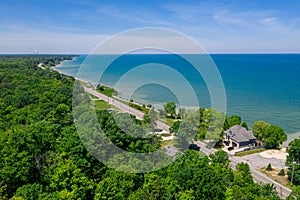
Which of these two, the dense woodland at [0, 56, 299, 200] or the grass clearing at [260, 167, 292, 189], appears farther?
the grass clearing at [260, 167, 292, 189]

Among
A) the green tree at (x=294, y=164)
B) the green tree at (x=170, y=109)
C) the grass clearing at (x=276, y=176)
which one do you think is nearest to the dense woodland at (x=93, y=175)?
the grass clearing at (x=276, y=176)

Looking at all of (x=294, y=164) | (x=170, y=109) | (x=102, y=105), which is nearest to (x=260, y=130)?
(x=294, y=164)

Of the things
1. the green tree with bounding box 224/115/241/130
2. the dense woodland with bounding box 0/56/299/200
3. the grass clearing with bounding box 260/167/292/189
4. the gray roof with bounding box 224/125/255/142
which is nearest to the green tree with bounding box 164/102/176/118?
the green tree with bounding box 224/115/241/130

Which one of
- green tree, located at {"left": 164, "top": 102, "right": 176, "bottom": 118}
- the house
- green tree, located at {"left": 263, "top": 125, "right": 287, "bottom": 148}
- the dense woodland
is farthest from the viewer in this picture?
green tree, located at {"left": 164, "top": 102, "right": 176, "bottom": 118}

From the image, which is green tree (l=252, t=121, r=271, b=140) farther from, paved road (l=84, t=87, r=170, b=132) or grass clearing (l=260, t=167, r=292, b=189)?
paved road (l=84, t=87, r=170, b=132)

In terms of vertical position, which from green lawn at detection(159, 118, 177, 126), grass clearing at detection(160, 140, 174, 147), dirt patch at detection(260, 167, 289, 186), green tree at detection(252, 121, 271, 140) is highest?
green tree at detection(252, 121, 271, 140)

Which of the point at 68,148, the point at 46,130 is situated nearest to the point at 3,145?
the point at 46,130

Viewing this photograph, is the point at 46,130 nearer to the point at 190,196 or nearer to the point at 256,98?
the point at 190,196

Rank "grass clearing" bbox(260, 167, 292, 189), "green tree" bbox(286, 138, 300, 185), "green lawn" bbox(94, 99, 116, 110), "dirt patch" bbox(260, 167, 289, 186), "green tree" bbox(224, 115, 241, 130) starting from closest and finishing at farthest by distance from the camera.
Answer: "green tree" bbox(286, 138, 300, 185), "grass clearing" bbox(260, 167, 292, 189), "dirt patch" bbox(260, 167, 289, 186), "green tree" bbox(224, 115, 241, 130), "green lawn" bbox(94, 99, 116, 110)

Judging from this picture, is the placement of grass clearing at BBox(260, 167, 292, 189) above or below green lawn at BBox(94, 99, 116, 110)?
below
